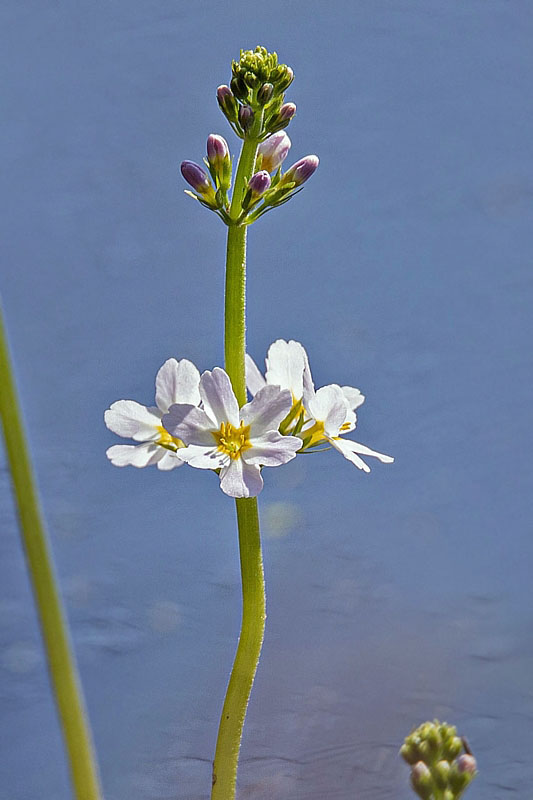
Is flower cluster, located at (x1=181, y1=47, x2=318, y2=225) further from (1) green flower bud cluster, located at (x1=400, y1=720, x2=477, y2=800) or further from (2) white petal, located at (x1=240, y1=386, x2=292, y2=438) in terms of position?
(1) green flower bud cluster, located at (x1=400, y1=720, x2=477, y2=800)

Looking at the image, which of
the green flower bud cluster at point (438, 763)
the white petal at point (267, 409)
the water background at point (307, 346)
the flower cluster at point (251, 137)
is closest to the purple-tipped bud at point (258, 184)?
the flower cluster at point (251, 137)

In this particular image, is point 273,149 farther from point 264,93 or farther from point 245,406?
point 245,406

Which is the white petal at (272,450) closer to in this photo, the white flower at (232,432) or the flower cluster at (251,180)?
the white flower at (232,432)

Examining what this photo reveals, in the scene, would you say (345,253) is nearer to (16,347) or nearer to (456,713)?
(16,347)

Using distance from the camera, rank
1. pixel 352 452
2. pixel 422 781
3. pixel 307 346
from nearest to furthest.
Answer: pixel 422 781 → pixel 352 452 → pixel 307 346

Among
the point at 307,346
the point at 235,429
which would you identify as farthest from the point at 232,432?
the point at 307,346
